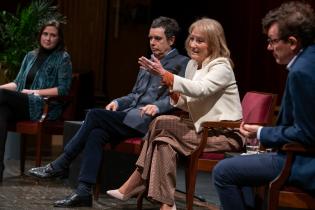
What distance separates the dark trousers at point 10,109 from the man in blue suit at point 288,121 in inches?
103

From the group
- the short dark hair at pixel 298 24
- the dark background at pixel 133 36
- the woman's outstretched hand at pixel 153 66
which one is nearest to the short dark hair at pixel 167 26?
the woman's outstretched hand at pixel 153 66

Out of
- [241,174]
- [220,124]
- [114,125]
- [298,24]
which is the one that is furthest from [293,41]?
[114,125]

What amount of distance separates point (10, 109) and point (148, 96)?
1.31 metres

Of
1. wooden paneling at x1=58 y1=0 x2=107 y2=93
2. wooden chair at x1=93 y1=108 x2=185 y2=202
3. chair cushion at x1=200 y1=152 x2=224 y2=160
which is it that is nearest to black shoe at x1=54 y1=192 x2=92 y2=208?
wooden chair at x1=93 y1=108 x2=185 y2=202

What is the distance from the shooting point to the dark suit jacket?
4.79 meters

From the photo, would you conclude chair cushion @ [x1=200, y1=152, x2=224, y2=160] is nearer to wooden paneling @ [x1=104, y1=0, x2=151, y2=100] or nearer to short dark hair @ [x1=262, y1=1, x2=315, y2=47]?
short dark hair @ [x1=262, y1=1, x2=315, y2=47]

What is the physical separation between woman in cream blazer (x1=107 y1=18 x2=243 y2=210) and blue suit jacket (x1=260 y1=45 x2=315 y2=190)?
1.01 m

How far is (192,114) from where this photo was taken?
4.41 meters

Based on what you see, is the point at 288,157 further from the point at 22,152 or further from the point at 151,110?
the point at 22,152

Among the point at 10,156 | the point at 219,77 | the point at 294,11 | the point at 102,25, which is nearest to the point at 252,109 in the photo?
the point at 219,77

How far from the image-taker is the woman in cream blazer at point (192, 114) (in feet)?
13.8

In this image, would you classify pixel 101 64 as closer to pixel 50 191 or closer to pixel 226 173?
pixel 50 191

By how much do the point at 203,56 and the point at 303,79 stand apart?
1.38 m

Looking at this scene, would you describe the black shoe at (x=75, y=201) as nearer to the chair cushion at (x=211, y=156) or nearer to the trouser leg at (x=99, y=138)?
the trouser leg at (x=99, y=138)
